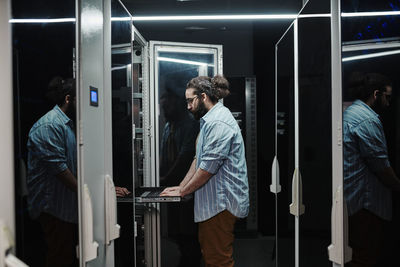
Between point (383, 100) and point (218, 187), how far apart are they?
169 cm

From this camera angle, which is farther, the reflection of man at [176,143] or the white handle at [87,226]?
the reflection of man at [176,143]

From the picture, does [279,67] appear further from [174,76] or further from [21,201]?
[21,201]

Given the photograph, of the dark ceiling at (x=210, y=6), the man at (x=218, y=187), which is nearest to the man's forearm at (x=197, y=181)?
the man at (x=218, y=187)

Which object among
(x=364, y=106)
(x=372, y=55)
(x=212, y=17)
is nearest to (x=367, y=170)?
(x=364, y=106)

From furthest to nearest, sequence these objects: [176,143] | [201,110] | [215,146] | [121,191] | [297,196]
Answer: [176,143]
[201,110]
[215,146]
[297,196]
[121,191]

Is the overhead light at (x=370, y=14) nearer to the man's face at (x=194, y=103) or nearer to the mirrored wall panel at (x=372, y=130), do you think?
the mirrored wall panel at (x=372, y=130)

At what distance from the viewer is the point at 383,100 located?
1513 millimetres

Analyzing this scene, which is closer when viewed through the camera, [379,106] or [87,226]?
[379,106]

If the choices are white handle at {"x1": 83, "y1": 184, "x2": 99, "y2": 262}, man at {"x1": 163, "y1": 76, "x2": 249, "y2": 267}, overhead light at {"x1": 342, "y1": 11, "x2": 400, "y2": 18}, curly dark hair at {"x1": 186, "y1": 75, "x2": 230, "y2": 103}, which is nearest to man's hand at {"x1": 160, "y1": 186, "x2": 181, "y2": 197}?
man at {"x1": 163, "y1": 76, "x2": 249, "y2": 267}

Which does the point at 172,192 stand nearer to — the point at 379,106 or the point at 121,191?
the point at 121,191

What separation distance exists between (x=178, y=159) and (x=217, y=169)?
88 centimetres

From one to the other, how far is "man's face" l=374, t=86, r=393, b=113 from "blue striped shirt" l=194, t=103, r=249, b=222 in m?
1.46

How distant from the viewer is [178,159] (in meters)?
3.64

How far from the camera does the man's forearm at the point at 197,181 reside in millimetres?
2847
